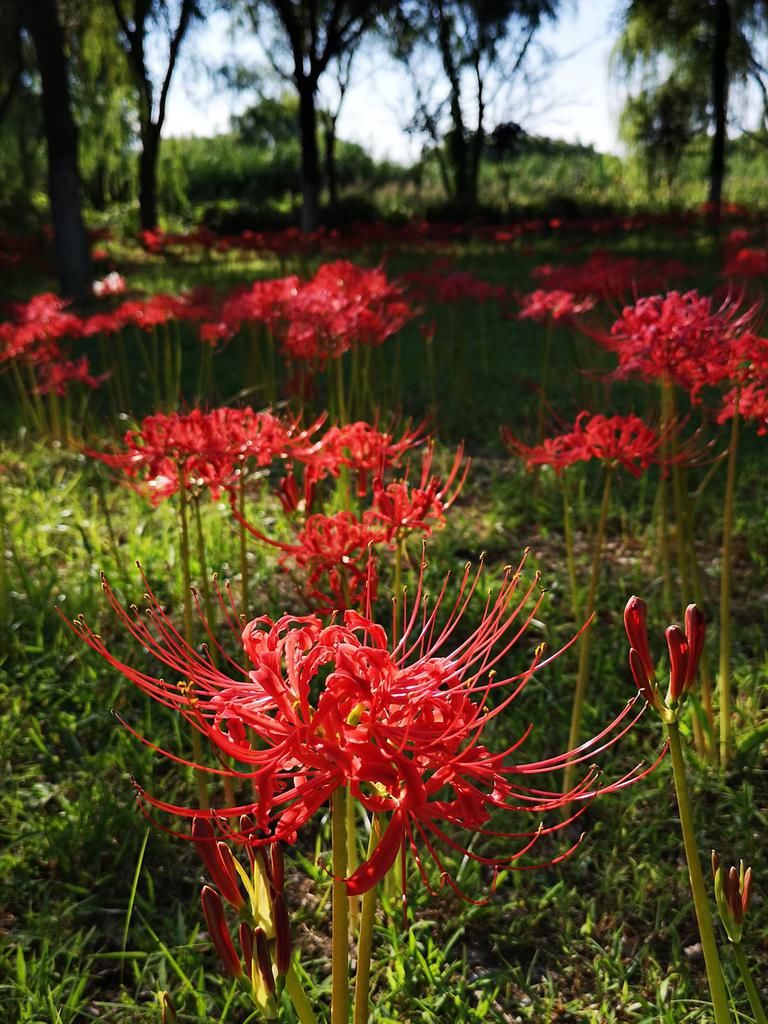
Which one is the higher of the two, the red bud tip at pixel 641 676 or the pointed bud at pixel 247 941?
the red bud tip at pixel 641 676

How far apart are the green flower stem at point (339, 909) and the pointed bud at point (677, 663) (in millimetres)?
404

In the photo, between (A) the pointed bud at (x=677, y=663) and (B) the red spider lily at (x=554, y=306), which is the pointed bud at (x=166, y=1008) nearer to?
(A) the pointed bud at (x=677, y=663)

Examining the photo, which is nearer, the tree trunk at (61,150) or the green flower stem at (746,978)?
the green flower stem at (746,978)

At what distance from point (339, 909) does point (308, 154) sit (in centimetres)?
1476

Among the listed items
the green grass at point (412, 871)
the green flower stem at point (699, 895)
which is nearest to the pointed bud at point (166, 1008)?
the green flower stem at point (699, 895)

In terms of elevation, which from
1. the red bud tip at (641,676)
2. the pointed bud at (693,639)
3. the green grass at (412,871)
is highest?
the pointed bud at (693,639)

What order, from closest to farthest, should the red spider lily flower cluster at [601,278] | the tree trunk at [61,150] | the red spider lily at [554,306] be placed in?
the red spider lily at [554,306]
the red spider lily flower cluster at [601,278]
the tree trunk at [61,150]

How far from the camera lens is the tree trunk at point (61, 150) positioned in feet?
27.8

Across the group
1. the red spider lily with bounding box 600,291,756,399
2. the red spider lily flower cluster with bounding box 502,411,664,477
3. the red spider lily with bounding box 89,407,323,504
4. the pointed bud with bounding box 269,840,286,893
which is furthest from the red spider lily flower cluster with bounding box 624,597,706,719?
the red spider lily with bounding box 600,291,756,399

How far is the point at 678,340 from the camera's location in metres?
2.11

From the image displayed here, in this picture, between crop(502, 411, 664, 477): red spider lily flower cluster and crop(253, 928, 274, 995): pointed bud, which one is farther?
crop(502, 411, 664, 477): red spider lily flower cluster

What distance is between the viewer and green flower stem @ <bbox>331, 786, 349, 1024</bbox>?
917 mm

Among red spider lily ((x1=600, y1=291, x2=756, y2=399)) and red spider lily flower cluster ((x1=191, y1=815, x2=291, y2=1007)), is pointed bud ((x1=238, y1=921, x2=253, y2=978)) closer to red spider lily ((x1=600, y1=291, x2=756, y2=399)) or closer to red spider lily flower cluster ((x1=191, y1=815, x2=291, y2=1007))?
red spider lily flower cluster ((x1=191, y1=815, x2=291, y2=1007))

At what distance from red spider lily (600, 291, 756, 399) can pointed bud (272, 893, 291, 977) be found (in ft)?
5.34
